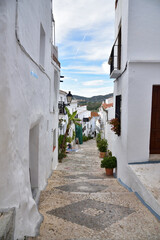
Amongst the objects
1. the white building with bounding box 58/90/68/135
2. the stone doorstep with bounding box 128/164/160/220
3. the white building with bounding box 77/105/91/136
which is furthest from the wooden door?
the white building with bounding box 77/105/91/136

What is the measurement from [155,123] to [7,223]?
20.1 ft

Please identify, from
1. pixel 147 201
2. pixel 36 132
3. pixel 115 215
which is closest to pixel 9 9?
pixel 36 132

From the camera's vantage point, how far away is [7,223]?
9.84 ft

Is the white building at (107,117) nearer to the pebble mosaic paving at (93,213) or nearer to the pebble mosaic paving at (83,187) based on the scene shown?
the pebble mosaic paving at (83,187)

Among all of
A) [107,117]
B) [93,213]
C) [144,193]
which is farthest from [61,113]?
[93,213]

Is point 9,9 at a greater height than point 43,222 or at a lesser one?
greater

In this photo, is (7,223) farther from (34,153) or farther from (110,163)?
(110,163)

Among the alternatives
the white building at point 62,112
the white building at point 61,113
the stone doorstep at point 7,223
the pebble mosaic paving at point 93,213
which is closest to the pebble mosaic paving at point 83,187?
the pebble mosaic paving at point 93,213

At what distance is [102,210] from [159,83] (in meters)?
4.48

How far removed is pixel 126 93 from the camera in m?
7.67

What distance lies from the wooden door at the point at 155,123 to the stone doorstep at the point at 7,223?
5805 millimetres

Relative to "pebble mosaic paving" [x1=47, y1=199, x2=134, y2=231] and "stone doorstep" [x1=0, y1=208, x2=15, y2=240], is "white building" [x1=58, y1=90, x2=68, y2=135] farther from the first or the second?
"stone doorstep" [x1=0, y1=208, x2=15, y2=240]

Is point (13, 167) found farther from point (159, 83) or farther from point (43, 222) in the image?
point (159, 83)

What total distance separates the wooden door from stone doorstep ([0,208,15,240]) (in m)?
5.80
